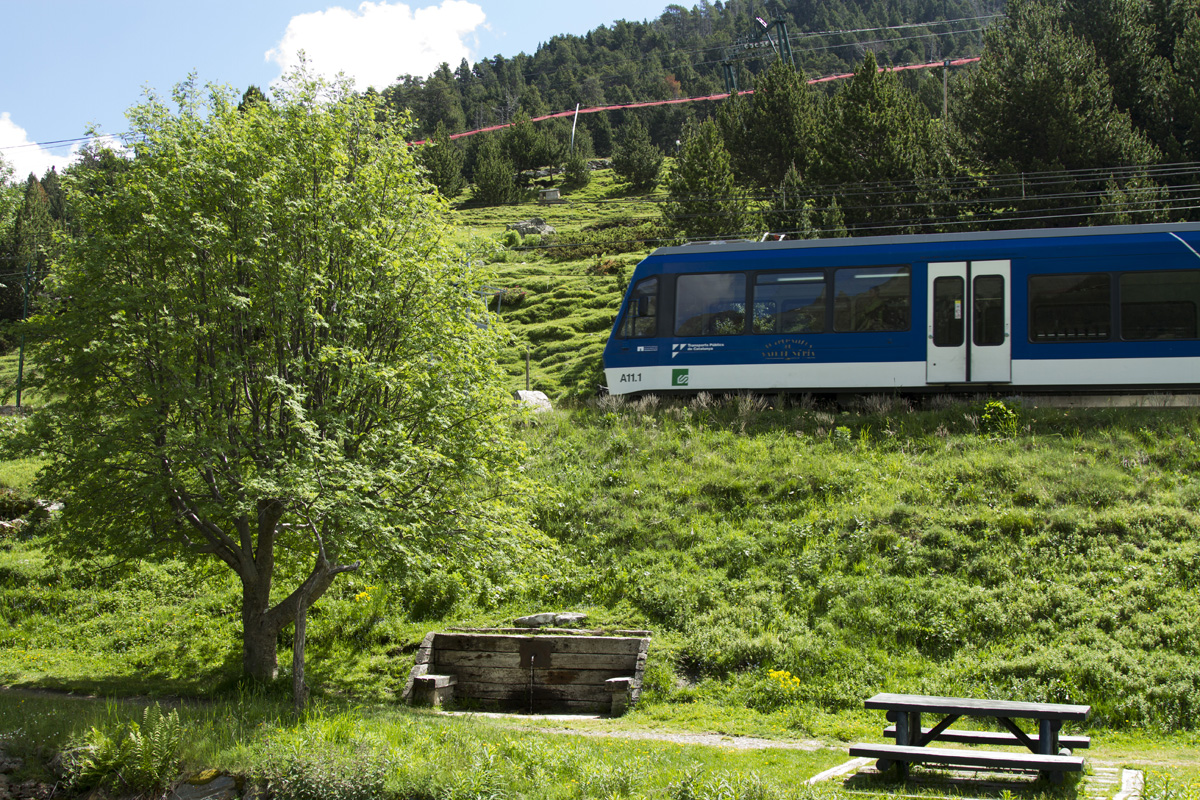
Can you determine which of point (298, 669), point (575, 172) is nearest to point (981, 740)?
point (298, 669)

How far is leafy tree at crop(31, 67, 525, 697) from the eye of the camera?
10.5 m

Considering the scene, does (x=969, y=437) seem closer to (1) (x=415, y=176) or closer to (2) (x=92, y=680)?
(1) (x=415, y=176)

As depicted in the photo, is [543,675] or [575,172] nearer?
[543,675]

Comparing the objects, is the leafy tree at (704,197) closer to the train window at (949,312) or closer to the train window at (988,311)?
A: the train window at (949,312)

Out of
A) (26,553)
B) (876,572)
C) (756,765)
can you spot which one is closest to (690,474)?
(876,572)

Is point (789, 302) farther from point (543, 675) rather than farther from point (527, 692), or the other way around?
point (527, 692)

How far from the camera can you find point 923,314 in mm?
18312

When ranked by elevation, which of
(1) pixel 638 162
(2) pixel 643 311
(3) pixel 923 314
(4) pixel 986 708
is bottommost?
(4) pixel 986 708

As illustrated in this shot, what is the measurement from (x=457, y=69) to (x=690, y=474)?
168586mm

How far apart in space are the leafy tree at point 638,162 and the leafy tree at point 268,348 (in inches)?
2713

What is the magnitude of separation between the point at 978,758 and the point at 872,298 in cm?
1271

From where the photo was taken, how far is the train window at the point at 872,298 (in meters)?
18.5

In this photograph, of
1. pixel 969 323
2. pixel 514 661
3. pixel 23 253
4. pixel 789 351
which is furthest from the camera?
pixel 23 253

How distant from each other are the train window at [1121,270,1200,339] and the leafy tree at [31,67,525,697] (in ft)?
41.9
